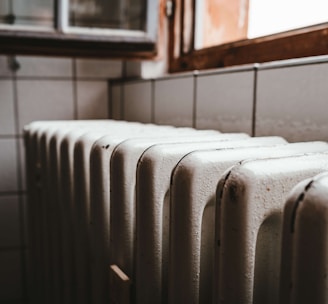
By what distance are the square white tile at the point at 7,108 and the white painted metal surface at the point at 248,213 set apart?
1082 millimetres

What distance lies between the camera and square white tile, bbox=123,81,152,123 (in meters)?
1.18

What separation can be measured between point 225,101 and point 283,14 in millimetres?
232

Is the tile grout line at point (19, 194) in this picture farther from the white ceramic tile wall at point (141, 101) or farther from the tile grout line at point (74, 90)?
the tile grout line at point (74, 90)

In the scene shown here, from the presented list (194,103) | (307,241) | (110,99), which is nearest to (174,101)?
(194,103)

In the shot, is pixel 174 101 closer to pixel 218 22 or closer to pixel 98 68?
pixel 218 22

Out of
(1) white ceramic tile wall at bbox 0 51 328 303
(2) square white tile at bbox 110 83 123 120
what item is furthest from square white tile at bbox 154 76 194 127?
(2) square white tile at bbox 110 83 123 120

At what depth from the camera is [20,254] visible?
4.59 feet

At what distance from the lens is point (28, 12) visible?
1.60 metres

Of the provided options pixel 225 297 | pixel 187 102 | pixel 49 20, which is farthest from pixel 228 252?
pixel 49 20

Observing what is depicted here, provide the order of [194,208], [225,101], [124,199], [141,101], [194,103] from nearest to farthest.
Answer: [194,208]
[124,199]
[225,101]
[194,103]
[141,101]

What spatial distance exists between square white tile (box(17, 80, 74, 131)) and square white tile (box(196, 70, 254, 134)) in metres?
0.57

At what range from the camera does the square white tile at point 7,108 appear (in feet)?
4.27

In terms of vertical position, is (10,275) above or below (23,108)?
below

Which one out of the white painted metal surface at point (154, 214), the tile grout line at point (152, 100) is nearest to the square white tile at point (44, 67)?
the tile grout line at point (152, 100)
